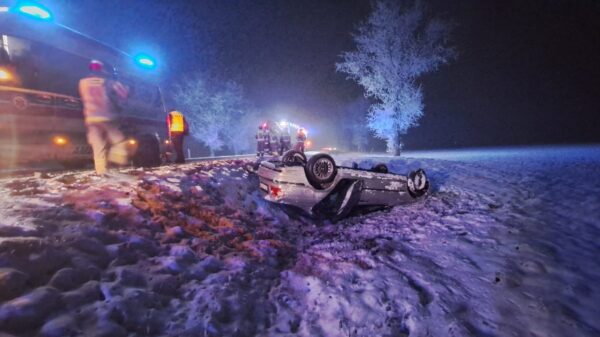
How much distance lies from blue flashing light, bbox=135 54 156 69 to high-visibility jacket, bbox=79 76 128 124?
13.4 feet

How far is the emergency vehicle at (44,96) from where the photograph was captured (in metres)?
5.22

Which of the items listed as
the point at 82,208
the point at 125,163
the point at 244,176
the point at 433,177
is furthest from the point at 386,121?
the point at 82,208

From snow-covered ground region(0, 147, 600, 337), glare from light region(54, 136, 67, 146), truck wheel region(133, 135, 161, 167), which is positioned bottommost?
snow-covered ground region(0, 147, 600, 337)

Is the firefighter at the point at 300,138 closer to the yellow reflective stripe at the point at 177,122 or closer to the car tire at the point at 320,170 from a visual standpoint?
the yellow reflective stripe at the point at 177,122

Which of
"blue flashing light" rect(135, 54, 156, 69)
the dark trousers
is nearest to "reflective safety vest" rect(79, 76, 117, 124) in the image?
the dark trousers

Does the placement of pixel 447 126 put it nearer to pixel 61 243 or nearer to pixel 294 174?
pixel 294 174

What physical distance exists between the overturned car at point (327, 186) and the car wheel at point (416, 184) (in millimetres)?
27

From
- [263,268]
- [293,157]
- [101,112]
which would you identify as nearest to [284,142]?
[293,157]

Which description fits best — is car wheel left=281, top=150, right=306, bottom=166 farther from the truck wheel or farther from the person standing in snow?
the person standing in snow

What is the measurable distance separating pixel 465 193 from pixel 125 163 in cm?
767

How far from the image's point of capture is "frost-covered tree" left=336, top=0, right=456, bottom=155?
1426 cm

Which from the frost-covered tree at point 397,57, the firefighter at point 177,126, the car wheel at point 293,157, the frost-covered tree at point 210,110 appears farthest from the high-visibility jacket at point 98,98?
the frost-covered tree at point 210,110

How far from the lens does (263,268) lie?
3365 millimetres

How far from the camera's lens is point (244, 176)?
20.4 ft
